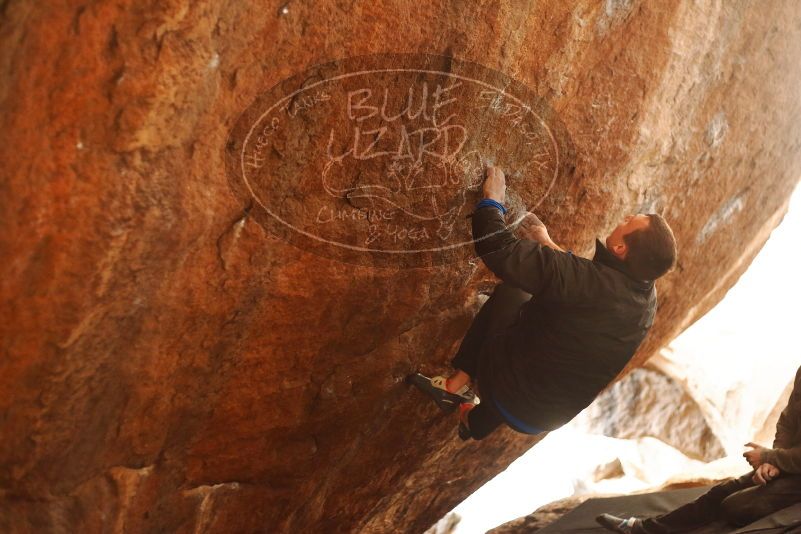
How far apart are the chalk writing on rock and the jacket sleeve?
1.09 ft

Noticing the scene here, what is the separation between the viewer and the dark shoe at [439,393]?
4082 millimetres

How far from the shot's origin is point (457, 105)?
10.3 ft

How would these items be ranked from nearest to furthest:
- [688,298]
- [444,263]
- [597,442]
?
[444,263]
[688,298]
[597,442]

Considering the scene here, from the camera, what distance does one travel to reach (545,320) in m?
→ 3.46

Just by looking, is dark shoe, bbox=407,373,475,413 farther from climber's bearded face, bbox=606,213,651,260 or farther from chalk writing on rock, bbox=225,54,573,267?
climber's bearded face, bbox=606,213,651,260

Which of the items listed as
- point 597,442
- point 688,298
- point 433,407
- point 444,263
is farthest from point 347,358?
point 597,442

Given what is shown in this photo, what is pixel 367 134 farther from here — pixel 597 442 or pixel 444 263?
pixel 597 442

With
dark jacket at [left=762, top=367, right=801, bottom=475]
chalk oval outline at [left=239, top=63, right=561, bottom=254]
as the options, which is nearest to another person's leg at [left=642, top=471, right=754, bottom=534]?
dark jacket at [left=762, top=367, right=801, bottom=475]

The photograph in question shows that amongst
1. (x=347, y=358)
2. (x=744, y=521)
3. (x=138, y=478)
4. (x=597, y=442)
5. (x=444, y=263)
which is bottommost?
(x=597, y=442)

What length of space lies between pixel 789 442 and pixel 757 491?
1.16 ft

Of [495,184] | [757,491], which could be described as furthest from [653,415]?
[495,184]

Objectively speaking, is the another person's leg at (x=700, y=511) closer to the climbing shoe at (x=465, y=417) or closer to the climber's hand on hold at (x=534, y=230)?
the climbing shoe at (x=465, y=417)

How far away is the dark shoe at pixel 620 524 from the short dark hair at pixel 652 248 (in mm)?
2116

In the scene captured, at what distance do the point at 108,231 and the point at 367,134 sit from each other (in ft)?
3.55
